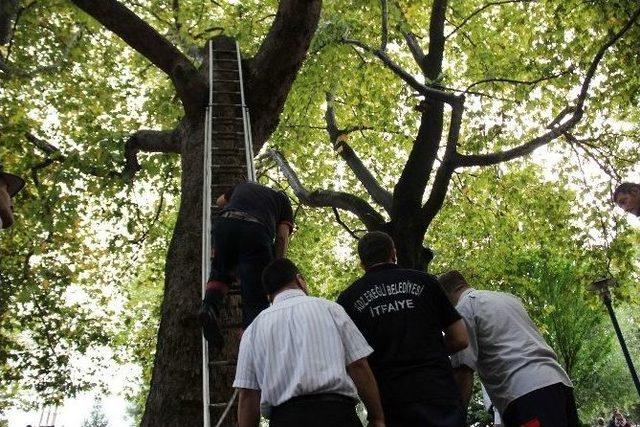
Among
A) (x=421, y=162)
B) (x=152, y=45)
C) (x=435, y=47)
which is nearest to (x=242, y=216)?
(x=152, y=45)

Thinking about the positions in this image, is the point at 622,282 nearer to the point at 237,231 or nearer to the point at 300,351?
the point at 237,231

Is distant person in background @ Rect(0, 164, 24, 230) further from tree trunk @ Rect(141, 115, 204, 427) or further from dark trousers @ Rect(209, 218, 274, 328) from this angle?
tree trunk @ Rect(141, 115, 204, 427)

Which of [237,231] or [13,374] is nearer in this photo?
[237,231]

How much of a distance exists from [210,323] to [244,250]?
0.61 m

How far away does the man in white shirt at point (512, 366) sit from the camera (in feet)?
11.3

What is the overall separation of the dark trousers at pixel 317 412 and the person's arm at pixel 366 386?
0.18 meters

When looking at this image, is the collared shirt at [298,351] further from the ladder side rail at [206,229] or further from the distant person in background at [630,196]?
the distant person in background at [630,196]

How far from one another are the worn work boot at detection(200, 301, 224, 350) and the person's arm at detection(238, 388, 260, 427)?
3.51 ft

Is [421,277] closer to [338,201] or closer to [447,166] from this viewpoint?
[447,166]

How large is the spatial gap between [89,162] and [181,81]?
326 cm

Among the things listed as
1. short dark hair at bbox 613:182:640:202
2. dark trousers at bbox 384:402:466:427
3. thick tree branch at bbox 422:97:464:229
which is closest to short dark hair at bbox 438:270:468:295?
dark trousers at bbox 384:402:466:427

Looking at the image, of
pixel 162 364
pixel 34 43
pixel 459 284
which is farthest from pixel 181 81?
pixel 34 43

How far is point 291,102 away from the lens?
1165 cm

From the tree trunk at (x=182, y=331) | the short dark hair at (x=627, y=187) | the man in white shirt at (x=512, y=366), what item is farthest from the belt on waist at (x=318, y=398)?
the short dark hair at (x=627, y=187)
